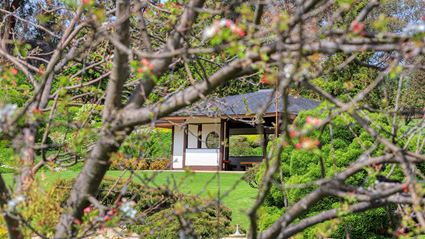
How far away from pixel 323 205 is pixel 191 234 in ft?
20.0

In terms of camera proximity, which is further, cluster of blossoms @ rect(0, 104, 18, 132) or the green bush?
the green bush

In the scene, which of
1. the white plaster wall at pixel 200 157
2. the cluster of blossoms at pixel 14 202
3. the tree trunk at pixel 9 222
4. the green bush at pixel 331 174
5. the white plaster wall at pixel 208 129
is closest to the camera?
the cluster of blossoms at pixel 14 202

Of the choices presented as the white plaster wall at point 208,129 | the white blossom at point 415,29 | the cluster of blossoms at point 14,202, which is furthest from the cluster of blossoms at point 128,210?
the white plaster wall at point 208,129

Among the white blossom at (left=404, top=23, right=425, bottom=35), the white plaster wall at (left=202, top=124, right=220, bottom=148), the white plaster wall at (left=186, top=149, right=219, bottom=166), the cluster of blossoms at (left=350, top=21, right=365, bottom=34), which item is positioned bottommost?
the white plaster wall at (left=186, top=149, right=219, bottom=166)

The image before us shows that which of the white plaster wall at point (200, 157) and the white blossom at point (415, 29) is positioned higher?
the white blossom at point (415, 29)

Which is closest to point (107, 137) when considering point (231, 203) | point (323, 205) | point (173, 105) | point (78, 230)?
point (173, 105)

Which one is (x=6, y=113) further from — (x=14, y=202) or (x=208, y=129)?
(x=208, y=129)

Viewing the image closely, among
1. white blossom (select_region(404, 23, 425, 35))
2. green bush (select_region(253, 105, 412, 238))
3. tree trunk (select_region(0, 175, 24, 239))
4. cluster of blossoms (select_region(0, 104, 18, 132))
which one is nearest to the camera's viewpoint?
white blossom (select_region(404, 23, 425, 35))

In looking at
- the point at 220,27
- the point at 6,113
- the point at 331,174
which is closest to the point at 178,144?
the point at 331,174

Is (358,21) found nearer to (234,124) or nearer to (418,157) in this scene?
(418,157)

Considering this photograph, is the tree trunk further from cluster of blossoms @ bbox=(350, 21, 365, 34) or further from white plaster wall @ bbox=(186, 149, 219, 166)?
white plaster wall @ bbox=(186, 149, 219, 166)

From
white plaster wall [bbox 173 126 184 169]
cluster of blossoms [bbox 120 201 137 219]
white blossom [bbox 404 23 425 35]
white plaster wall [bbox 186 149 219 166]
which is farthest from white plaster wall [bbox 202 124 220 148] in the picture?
white blossom [bbox 404 23 425 35]

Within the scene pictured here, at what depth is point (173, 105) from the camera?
238 cm

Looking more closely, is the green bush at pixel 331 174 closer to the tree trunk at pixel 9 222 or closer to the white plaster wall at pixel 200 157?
the tree trunk at pixel 9 222
